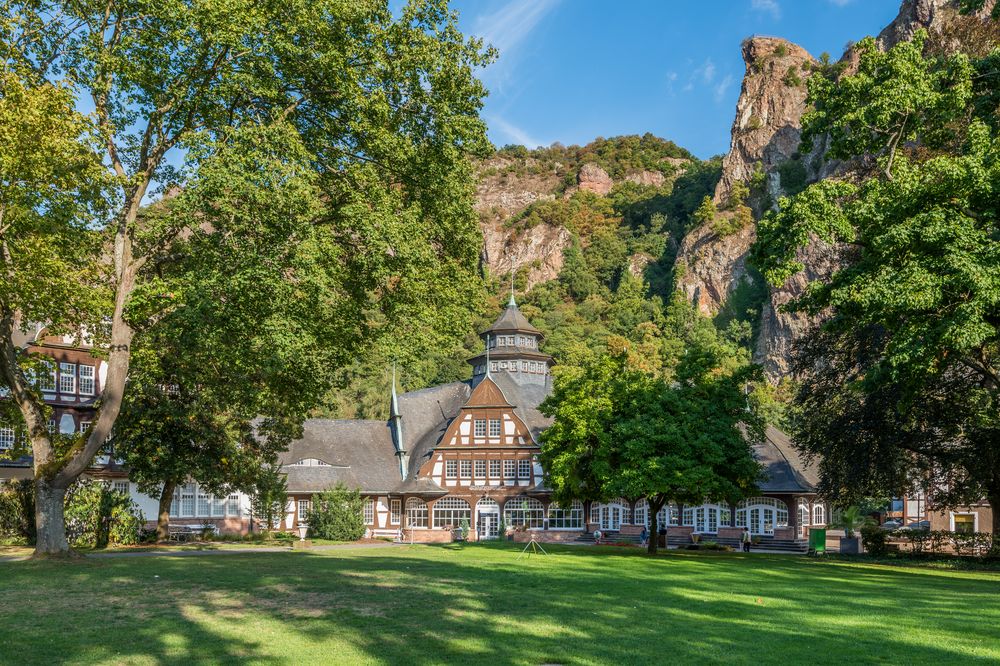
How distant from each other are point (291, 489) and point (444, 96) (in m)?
36.5

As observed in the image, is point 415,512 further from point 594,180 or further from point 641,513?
point 594,180

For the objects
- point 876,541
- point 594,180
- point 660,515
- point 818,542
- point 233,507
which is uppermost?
point 594,180

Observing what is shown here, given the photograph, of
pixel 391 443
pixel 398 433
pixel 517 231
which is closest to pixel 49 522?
pixel 398 433

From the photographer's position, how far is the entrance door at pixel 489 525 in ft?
186

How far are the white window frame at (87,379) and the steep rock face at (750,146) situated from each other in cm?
8004

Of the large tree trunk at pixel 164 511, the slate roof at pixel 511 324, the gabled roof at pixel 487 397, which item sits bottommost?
the large tree trunk at pixel 164 511

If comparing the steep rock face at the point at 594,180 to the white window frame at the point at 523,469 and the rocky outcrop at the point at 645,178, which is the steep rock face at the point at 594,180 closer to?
the rocky outcrop at the point at 645,178

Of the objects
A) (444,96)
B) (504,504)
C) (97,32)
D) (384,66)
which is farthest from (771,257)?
(504,504)

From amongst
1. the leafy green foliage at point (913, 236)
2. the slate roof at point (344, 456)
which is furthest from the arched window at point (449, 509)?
the leafy green foliage at point (913, 236)

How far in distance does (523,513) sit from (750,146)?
3296 inches

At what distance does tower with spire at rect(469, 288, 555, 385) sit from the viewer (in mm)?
66125

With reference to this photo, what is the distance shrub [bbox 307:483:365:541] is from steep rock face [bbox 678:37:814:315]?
73.1 m

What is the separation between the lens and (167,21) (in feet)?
70.3

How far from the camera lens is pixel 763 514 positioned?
49.8 metres
